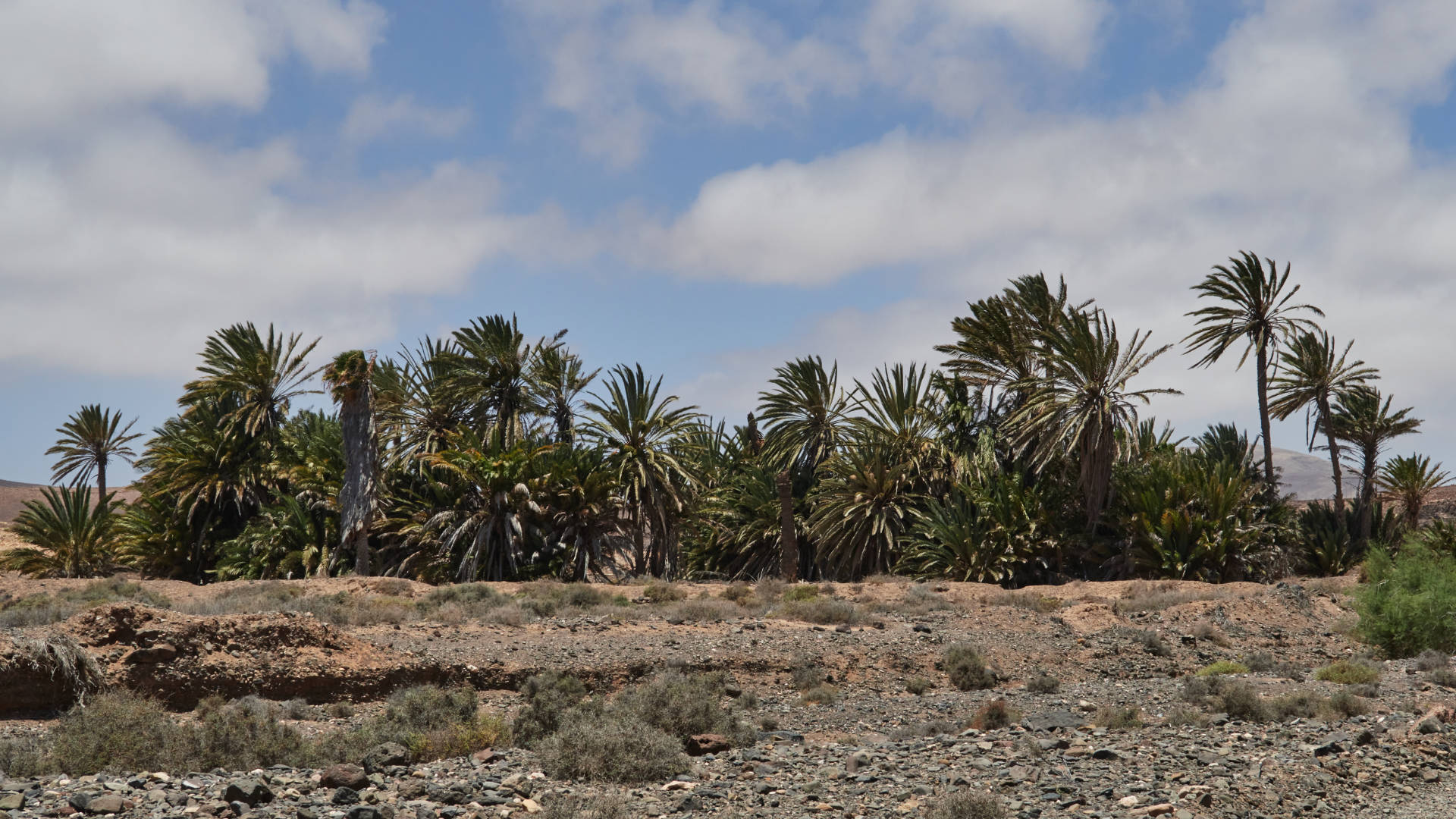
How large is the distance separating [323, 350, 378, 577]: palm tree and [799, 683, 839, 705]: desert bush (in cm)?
Result: 1385

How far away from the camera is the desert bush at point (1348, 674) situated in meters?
12.5

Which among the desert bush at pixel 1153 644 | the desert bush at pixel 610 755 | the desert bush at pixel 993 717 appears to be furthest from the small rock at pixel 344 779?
the desert bush at pixel 1153 644

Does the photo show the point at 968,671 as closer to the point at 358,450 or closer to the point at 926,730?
the point at 926,730

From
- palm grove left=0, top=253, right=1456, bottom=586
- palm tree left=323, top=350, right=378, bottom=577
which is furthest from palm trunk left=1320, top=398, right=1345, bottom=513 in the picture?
palm tree left=323, top=350, right=378, bottom=577

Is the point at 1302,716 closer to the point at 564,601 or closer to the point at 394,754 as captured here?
the point at 394,754

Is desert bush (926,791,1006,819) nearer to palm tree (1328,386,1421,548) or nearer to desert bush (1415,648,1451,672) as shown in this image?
desert bush (1415,648,1451,672)

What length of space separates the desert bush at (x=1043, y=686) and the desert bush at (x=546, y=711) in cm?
556

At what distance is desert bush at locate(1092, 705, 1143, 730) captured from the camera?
10.2m

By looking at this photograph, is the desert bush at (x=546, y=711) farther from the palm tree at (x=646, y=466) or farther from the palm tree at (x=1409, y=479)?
the palm tree at (x=1409, y=479)

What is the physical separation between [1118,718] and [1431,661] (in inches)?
238

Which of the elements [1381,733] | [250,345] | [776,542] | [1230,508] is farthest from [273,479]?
[1381,733]

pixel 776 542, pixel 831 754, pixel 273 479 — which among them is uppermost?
pixel 273 479

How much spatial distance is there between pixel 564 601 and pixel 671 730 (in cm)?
863

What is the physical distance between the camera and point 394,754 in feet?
28.0
